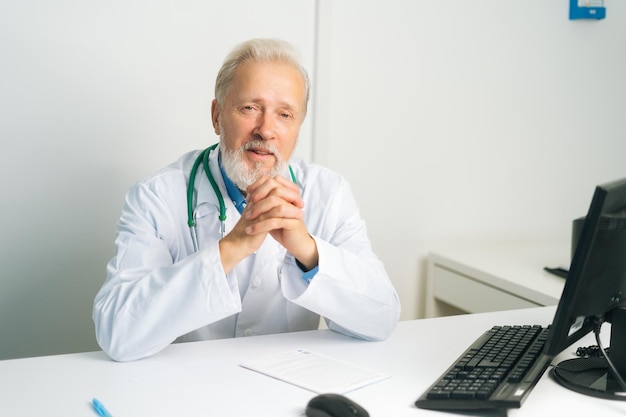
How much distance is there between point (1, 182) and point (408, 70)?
1.32m

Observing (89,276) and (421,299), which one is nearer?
(89,276)

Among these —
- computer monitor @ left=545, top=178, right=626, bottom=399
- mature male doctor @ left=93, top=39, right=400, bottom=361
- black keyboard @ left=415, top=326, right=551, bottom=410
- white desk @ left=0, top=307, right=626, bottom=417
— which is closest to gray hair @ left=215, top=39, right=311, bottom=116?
mature male doctor @ left=93, top=39, right=400, bottom=361

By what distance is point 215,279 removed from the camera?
1.38 m

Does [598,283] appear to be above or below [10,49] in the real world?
below

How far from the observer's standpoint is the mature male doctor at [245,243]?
1384mm

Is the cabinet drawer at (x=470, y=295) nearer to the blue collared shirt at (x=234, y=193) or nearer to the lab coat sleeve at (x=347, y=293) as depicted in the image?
the lab coat sleeve at (x=347, y=293)

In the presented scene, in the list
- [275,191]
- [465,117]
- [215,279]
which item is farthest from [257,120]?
[465,117]

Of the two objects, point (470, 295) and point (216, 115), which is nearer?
point (216, 115)

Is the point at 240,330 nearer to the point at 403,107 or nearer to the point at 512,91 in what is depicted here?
the point at 403,107

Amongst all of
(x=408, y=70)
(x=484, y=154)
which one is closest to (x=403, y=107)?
(x=408, y=70)

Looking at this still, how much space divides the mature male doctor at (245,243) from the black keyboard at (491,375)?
0.80 ft

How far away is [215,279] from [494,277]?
3.61ft

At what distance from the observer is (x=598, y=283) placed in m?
1.12

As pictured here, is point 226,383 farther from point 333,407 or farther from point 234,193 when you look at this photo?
point 234,193
